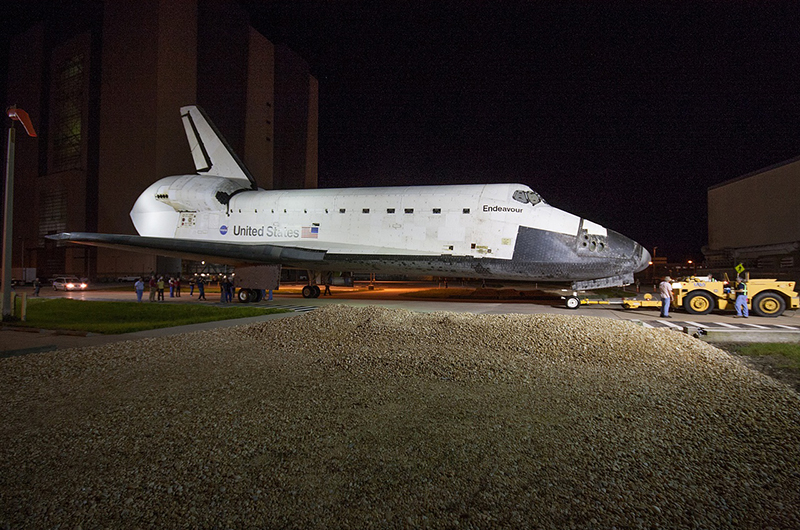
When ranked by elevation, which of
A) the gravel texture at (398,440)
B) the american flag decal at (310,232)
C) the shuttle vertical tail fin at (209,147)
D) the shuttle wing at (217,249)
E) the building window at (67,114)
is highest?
the building window at (67,114)

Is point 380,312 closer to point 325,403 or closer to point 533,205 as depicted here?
point 325,403

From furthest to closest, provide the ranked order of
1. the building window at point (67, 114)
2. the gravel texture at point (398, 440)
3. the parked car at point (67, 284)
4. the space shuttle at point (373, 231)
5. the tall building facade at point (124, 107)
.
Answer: the building window at point (67, 114) < the tall building facade at point (124, 107) < the parked car at point (67, 284) < the space shuttle at point (373, 231) < the gravel texture at point (398, 440)

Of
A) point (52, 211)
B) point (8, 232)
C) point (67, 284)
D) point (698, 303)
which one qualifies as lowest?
point (67, 284)

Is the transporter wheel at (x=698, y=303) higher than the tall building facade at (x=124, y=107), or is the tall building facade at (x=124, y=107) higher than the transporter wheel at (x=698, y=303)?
the tall building facade at (x=124, y=107)

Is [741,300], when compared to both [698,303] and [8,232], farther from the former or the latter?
[8,232]

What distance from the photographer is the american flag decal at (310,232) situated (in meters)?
13.4

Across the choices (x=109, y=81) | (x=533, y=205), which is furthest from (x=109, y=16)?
(x=533, y=205)

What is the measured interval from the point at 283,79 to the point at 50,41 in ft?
88.3

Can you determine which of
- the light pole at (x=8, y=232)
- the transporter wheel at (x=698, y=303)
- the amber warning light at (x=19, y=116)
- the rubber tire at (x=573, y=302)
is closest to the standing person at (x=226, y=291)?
the light pole at (x=8, y=232)

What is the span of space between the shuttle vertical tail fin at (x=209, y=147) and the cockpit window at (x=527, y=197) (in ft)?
34.8

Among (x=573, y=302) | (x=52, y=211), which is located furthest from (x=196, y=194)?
(x=52, y=211)

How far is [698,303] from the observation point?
37.4 ft

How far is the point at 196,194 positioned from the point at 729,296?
1762 centimetres

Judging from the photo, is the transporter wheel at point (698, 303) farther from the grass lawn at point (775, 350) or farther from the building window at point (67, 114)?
the building window at point (67, 114)
